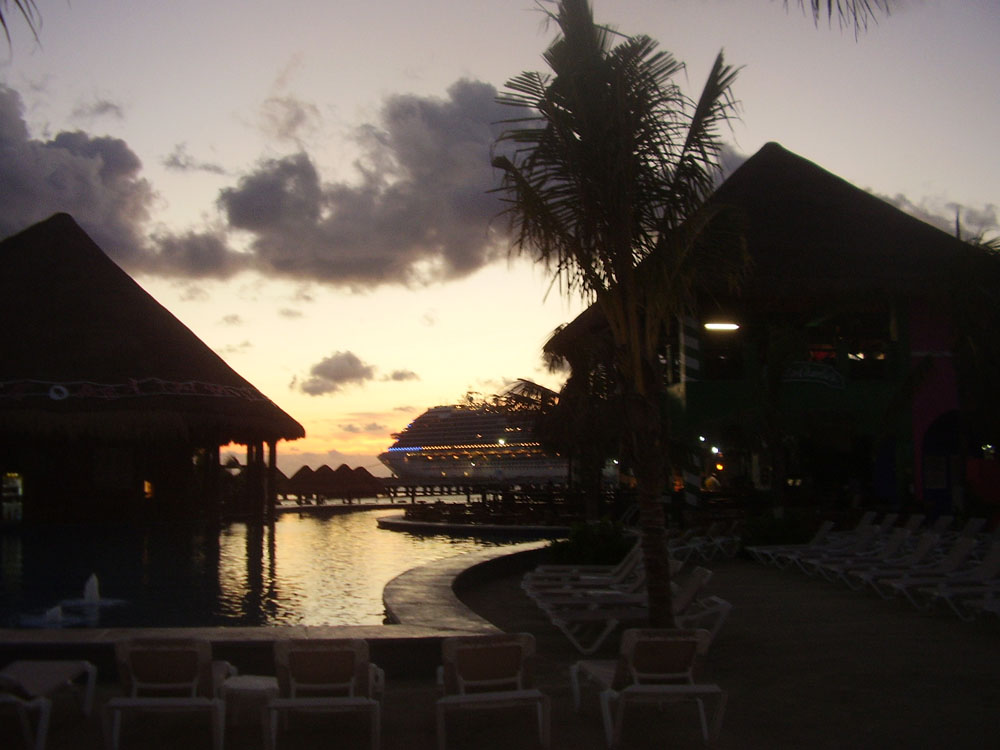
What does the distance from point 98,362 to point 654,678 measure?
20.8m

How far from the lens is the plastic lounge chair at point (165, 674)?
466 cm

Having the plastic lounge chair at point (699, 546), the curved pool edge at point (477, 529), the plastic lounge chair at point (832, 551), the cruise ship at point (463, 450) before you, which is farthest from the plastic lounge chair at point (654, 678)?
the cruise ship at point (463, 450)

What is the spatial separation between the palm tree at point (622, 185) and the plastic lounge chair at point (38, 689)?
3708 millimetres

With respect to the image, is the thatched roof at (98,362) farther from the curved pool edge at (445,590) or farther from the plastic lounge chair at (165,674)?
the plastic lounge chair at (165,674)

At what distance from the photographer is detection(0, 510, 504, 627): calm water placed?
10.6 m

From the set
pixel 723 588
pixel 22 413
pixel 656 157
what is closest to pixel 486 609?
pixel 723 588

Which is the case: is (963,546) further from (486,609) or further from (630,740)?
(630,740)

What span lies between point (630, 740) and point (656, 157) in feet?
13.7

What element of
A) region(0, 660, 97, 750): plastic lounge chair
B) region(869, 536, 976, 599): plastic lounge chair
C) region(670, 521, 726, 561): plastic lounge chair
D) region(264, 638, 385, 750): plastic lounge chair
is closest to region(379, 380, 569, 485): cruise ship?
region(670, 521, 726, 561): plastic lounge chair

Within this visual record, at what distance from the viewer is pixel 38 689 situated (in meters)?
4.84

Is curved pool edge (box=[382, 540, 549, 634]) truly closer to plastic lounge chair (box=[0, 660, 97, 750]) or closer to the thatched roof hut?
plastic lounge chair (box=[0, 660, 97, 750])

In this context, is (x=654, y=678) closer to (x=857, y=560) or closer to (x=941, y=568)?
(x=941, y=568)

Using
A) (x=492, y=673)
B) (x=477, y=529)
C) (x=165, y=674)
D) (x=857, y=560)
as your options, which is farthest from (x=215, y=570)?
(x=492, y=673)

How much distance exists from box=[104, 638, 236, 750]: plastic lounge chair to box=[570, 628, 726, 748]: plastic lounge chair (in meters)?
1.94
